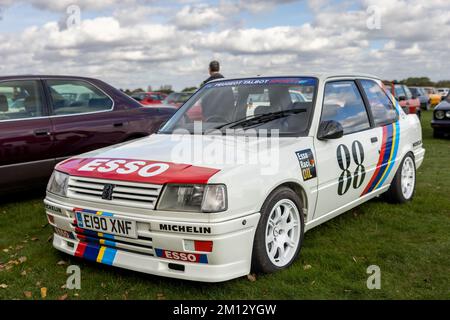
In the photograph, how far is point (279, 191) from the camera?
3.41 m

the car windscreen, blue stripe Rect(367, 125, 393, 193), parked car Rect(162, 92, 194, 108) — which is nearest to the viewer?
the car windscreen

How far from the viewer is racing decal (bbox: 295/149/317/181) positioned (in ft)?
12.0

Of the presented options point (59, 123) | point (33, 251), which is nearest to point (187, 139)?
point (33, 251)

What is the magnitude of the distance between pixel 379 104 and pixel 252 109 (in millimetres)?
1710

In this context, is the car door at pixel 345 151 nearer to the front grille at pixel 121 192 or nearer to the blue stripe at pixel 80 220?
the front grille at pixel 121 192

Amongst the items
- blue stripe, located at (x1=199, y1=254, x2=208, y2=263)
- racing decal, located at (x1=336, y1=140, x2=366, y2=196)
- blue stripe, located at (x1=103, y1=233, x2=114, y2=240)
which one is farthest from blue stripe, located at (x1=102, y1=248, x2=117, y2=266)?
racing decal, located at (x1=336, y1=140, x2=366, y2=196)

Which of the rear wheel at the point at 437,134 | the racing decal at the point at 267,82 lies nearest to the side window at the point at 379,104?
the racing decal at the point at 267,82

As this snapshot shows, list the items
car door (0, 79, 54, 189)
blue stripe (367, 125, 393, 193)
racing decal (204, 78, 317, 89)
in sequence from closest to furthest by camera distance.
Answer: racing decal (204, 78, 317, 89) < blue stripe (367, 125, 393, 193) < car door (0, 79, 54, 189)

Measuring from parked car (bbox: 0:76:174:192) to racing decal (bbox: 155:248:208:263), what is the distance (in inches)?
118

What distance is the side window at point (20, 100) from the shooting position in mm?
5410

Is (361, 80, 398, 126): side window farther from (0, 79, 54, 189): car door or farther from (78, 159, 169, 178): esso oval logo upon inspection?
(0, 79, 54, 189): car door

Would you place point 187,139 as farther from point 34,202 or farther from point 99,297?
point 34,202

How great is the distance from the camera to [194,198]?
3.04 meters

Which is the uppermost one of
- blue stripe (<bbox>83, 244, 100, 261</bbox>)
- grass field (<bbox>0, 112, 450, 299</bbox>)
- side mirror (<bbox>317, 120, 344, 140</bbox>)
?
side mirror (<bbox>317, 120, 344, 140</bbox>)
